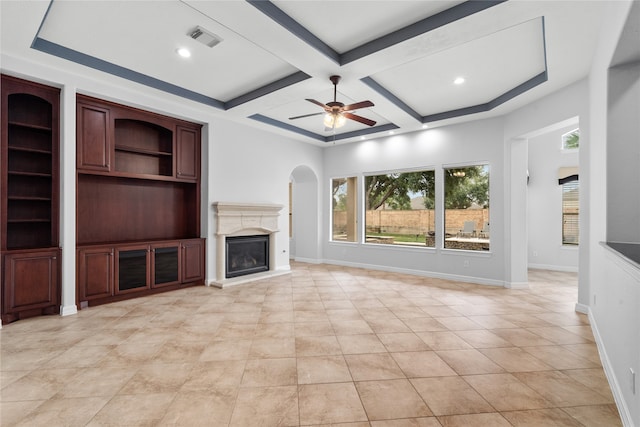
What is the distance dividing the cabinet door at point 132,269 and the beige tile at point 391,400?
12.5ft

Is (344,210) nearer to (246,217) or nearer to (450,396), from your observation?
(246,217)

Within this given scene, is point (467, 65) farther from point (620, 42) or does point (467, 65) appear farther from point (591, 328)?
point (591, 328)

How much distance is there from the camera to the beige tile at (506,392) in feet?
6.81

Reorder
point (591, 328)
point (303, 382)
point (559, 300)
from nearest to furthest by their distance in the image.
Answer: point (303, 382), point (591, 328), point (559, 300)

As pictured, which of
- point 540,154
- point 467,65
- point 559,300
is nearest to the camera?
point 467,65

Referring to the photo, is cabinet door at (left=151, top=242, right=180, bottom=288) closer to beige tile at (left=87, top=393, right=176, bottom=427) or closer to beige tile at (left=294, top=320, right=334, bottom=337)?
beige tile at (left=294, top=320, right=334, bottom=337)

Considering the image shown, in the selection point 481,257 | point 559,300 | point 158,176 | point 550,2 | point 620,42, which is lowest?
point 559,300

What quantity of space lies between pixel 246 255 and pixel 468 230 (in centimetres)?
441

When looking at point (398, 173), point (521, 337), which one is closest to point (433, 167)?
point (398, 173)

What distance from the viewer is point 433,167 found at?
21.1 feet

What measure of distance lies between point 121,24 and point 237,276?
4.20 metres

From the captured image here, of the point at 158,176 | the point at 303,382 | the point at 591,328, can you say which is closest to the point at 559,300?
the point at 591,328

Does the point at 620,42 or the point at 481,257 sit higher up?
the point at 620,42

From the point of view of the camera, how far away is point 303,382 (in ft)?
7.76
